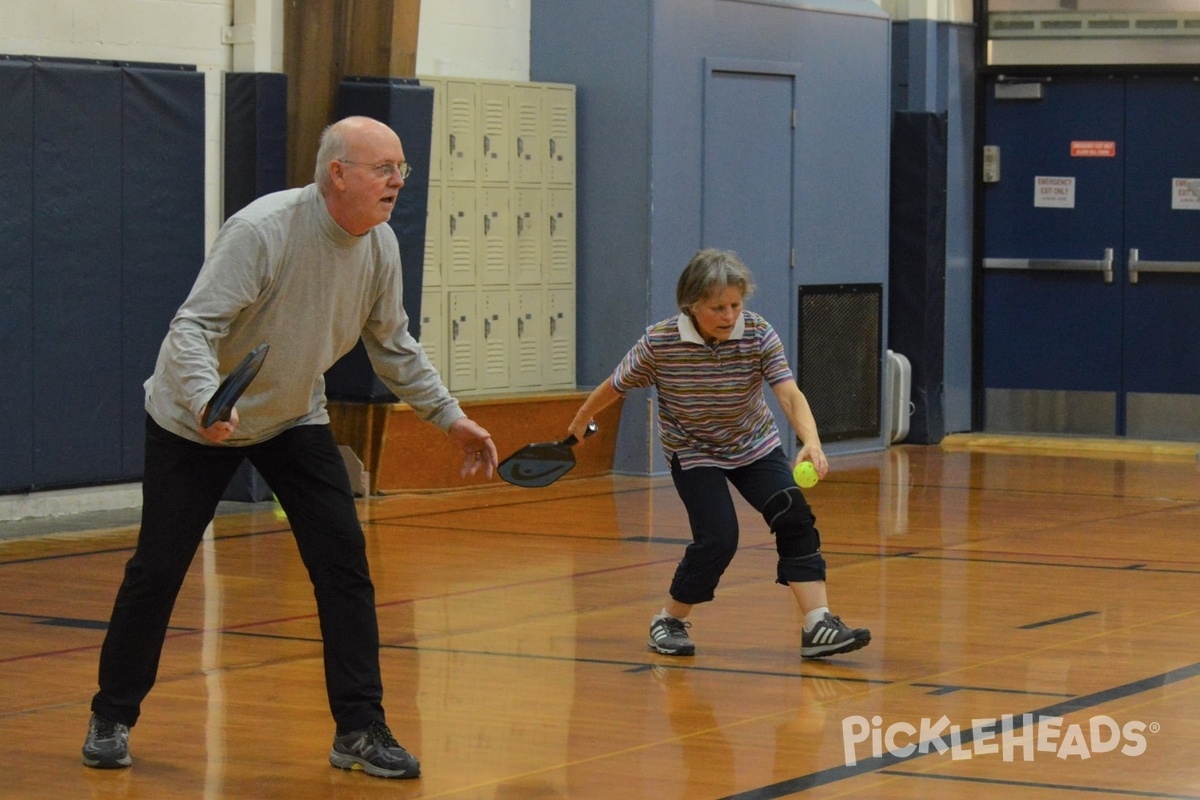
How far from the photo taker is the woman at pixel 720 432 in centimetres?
707

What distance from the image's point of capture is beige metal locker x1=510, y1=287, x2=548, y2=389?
1334 centimetres

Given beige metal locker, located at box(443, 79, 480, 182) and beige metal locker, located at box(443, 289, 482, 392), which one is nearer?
beige metal locker, located at box(443, 79, 480, 182)

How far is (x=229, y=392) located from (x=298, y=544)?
607 millimetres

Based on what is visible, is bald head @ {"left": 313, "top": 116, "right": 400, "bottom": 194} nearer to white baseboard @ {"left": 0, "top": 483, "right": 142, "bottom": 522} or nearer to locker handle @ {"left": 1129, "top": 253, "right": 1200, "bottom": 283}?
white baseboard @ {"left": 0, "top": 483, "right": 142, "bottom": 522}

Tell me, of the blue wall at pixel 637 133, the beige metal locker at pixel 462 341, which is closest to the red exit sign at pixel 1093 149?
the blue wall at pixel 637 133

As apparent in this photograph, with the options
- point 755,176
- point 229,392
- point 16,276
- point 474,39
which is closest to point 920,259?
point 755,176

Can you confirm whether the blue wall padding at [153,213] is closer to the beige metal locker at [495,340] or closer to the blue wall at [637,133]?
the beige metal locker at [495,340]

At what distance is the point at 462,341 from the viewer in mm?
12945

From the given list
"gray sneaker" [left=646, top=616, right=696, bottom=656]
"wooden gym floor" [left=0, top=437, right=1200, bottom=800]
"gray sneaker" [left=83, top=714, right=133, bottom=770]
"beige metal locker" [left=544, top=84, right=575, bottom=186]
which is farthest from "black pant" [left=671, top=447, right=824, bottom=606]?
"beige metal locker" [left=544, top=84, right=575, bottom=186]

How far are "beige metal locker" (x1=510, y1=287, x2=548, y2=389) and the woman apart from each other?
237 inches

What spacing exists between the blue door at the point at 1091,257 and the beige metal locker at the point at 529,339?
4.47 meters

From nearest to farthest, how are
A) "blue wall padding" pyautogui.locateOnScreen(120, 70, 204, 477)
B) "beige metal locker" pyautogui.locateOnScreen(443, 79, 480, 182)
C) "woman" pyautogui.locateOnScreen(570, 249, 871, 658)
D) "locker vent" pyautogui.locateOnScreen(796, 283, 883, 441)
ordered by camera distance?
"woman" pyautogui.locateOnScreen(570, 249, 871, 658) < "blue wall padding" pyautogui.locateOnScreen(120, 70, 204, 477) < "beige metal locker" pyautogui.locateOnScreen(443, 79, 480, 182) < "locker vent" pyautogui.locateOnScreen(796, 283, 883, 441)

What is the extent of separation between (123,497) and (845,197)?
224 inches

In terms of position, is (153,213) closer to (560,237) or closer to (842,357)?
(560,237)
